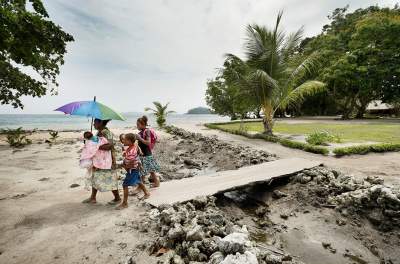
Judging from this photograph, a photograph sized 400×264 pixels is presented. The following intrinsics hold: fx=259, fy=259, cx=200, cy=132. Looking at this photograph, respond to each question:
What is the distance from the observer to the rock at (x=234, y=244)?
313 cm

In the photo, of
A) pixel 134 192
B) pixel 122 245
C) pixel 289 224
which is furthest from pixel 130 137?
Answer: pixel 289 224

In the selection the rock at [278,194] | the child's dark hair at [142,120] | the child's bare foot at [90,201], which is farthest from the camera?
the rock at [278,194]

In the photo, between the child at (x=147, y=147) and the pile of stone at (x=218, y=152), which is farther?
the pile of stone at (x=218, y=152)

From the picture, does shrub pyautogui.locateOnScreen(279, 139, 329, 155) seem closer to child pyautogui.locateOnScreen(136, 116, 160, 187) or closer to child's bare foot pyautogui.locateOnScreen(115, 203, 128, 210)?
child pyautogui.locateOnScreen(136, 116, 160, 187)

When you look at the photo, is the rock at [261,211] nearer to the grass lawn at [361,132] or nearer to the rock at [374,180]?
the rock at [374,180]

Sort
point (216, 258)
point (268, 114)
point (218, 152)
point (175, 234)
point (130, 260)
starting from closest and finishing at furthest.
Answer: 1. point (216, 258)
2. point (130, 260)
3. point (175, 234)
4. point (218, 152)
5. point (268, 114)

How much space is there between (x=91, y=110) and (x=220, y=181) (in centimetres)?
351

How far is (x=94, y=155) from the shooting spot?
4969mm

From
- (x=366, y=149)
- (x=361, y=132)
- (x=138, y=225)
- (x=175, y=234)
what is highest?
(x=361, y=132)

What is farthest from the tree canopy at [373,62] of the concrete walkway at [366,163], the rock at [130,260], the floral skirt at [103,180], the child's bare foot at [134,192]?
the rock at [130,260]

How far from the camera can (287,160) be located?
855 cm

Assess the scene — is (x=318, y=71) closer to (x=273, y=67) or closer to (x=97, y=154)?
(x=273, y=67)

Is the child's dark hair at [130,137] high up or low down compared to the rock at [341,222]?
up

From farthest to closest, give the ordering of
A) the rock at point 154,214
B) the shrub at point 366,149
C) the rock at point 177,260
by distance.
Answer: the shrub at point 366,149, the rock at point 154,214, the rock at point 177,260
